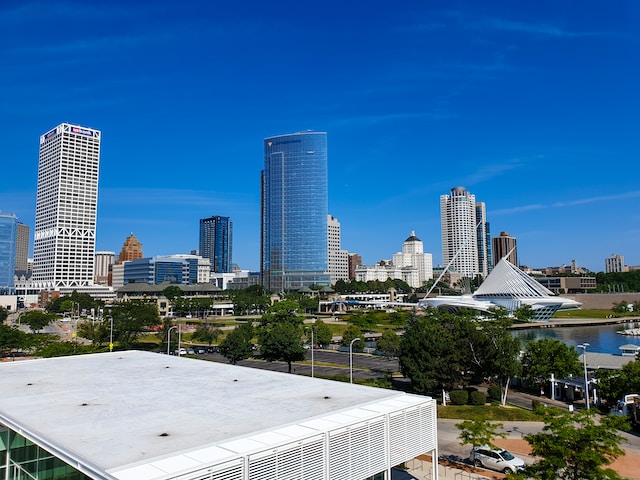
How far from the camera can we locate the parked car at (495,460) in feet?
89.2

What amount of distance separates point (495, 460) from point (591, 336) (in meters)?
102

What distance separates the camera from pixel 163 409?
22203 millimetres

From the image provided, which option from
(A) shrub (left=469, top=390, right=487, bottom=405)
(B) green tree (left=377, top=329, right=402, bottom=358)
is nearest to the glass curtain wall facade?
(A) shrub (left=469, top=390, right=487, bottom=405)

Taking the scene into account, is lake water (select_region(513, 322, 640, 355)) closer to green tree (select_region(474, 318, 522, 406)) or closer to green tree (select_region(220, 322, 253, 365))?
green tree (select_region(474, 318, 522, 406))

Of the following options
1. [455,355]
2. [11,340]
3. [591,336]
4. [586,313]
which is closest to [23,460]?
[455,355]

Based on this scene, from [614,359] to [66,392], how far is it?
47.8 m

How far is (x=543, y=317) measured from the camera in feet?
460

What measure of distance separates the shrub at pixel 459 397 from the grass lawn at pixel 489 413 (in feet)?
5.44

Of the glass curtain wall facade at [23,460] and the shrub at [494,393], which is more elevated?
the glass curtain wall facade at [23,460]

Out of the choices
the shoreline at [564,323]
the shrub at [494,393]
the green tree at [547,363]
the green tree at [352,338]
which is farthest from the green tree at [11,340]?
the shoreline at [564,323]

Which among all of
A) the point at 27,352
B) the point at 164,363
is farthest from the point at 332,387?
the point at 27,352

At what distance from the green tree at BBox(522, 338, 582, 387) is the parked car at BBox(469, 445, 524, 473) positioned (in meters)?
21.6

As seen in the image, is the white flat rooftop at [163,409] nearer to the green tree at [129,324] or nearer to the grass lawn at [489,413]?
the grass lawn at [489,413]

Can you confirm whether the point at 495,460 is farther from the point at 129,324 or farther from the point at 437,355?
the point at 129,324
